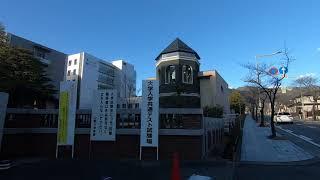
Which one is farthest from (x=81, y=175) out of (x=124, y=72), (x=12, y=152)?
(x=124, y=72)

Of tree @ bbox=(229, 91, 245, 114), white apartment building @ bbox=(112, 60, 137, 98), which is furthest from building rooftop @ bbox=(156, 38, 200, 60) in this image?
white apartment building @ bbox=(112, 60, 137, 98)

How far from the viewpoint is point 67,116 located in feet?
44.3

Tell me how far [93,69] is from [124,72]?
1946cm

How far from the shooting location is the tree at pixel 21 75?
25406 mm

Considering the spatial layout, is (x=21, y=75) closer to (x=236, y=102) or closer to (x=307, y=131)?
(x=307, y=131)

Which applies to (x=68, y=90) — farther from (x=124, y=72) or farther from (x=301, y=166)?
(x=124, y=72)

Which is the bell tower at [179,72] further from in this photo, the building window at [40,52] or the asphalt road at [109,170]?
the building window at [40,52]

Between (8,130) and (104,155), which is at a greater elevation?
(8,130)

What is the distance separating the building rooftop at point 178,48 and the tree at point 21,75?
1459cm

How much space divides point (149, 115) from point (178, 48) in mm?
25925

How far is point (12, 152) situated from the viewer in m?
13.8

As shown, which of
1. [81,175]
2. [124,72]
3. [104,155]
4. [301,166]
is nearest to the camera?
[81,175]

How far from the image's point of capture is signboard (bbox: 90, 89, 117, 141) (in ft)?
43.4

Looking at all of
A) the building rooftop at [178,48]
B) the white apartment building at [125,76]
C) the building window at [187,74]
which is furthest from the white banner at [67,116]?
the white apartment building at [125,76]
